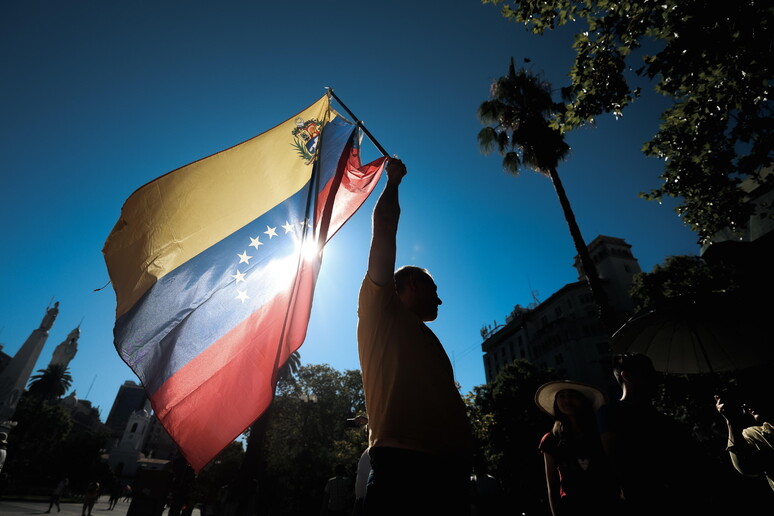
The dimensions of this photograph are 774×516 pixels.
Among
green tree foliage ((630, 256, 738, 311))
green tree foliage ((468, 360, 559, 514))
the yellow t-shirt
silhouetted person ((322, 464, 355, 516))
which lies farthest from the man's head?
green tree foliage ((468, 360, 559, 514))

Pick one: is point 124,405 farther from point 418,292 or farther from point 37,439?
point 418,292

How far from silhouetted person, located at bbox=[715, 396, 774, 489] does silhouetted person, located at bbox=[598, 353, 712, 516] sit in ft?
5.54

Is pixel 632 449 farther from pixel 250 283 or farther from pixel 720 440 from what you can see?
pixel 720 440

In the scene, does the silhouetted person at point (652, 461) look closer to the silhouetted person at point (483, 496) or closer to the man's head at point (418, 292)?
the man's head at point (418, 292)

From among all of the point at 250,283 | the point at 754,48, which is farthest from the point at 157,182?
the point at 754,48

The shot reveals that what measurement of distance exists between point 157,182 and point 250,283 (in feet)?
4.61

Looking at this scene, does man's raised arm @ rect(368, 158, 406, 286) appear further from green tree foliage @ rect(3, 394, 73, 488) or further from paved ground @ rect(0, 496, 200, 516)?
green tree foliage @ rect(3, 394, 73, 488)

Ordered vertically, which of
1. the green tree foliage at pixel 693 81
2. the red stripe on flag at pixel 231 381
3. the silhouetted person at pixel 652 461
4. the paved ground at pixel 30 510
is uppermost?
the green tree foliage at pixel 693 81

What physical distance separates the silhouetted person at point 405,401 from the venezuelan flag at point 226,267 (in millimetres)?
1231

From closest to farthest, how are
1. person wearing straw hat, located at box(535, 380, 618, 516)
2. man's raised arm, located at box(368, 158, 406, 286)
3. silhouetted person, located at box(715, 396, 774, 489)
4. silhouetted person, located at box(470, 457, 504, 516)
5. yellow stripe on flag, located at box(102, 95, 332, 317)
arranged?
man's raised arm, located at box(368, 158, 406, 286), person wearing straw hat, located at box(535, 380, 618, 516), yellow stripe on flag, located at box(102, 95, 332, 317), silhouetted person, located at box(715, 396, 774, 489), silhouetted person, located at box(470, 457, 504, 516)

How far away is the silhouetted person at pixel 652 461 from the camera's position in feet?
7.55

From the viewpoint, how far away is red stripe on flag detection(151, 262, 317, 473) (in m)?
2.64

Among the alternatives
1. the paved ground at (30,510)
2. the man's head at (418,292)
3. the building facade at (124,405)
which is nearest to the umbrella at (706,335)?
the man's head at (418,292)

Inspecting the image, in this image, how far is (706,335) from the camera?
4.59 meters
